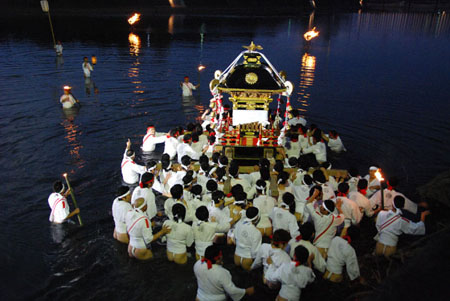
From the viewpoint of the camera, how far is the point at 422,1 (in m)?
91.9

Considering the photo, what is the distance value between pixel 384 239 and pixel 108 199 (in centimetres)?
708

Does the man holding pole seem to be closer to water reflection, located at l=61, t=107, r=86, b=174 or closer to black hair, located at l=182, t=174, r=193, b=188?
black hair, located at l=182, t=174, r=193, b=188

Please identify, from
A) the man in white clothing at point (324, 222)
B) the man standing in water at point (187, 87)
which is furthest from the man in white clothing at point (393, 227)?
the man standing in water at point (187, 87)

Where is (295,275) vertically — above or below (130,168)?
above

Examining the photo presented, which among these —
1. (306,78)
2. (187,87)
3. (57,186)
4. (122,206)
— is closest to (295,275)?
(122,206)

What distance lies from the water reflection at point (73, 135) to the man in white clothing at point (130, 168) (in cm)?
212

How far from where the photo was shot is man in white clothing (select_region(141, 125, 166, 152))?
11977 mm

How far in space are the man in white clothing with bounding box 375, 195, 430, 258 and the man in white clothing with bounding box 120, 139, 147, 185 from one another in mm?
6074

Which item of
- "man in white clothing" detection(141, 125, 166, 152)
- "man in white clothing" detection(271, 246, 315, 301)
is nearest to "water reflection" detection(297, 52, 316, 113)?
"man in white clothing" detection(141, 125, 166, 152)

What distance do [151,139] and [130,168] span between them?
2493mm

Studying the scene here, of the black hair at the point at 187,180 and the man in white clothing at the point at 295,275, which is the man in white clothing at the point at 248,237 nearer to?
the man in white clothing at the point at 295,275

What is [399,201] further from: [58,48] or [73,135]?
[58,48]

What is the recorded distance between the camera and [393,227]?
22.2 ft

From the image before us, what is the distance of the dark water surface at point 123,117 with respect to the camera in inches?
282
